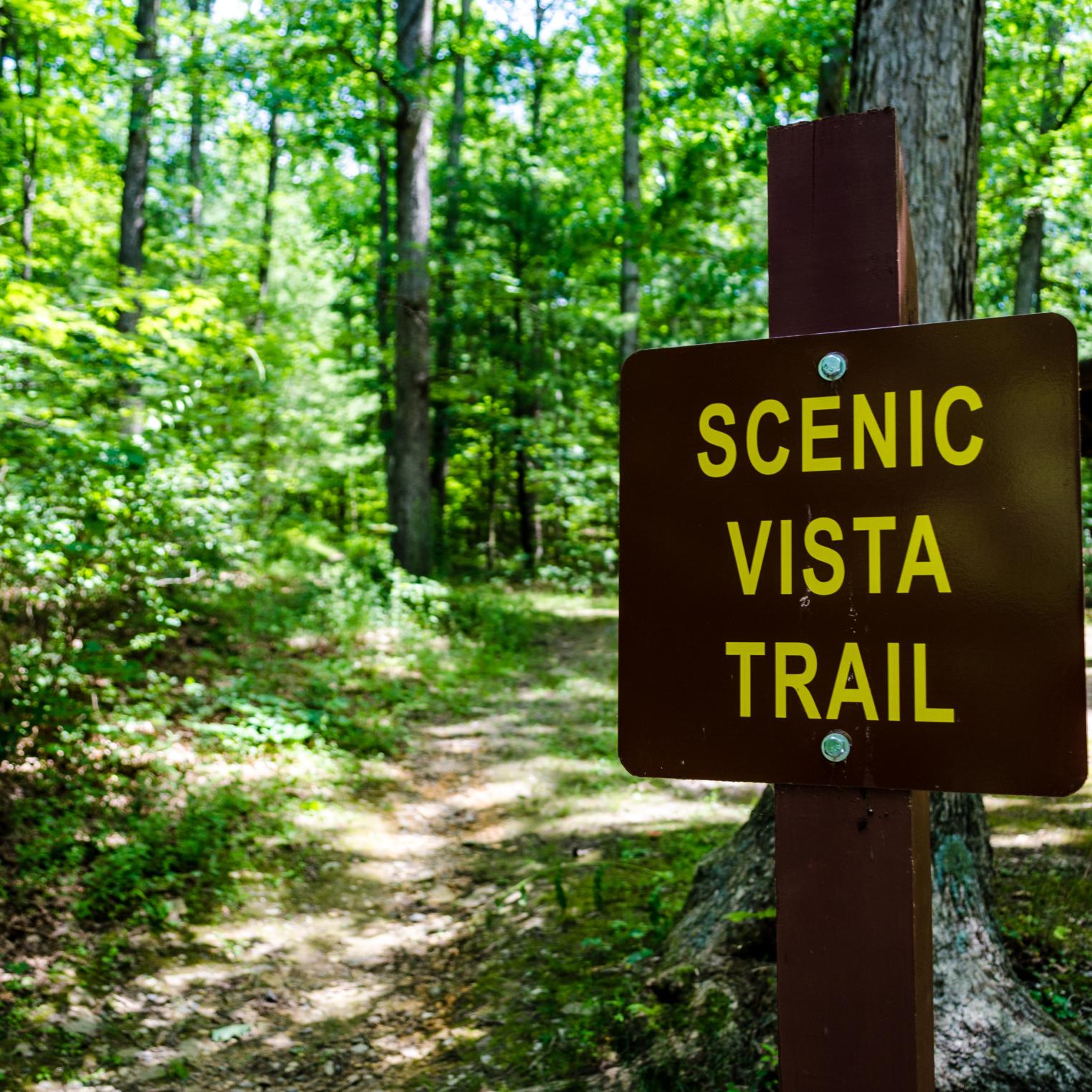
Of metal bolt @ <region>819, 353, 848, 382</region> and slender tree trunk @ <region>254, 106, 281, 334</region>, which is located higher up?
slender tree trunk @ <region>254, 106, 281, 334</region>

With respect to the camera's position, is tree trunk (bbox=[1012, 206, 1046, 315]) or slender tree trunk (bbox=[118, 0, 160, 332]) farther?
tree trunk (bbox=[1012, 206, 1046, 315])

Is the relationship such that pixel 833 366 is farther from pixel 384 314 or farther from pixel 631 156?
pixel 384 314

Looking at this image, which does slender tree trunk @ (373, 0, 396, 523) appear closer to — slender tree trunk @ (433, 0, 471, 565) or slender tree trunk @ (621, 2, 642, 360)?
slender tree trunk @ (433, 0, 471, 565)

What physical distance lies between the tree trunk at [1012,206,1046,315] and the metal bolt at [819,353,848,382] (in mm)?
13823

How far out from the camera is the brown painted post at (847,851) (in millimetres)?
1407

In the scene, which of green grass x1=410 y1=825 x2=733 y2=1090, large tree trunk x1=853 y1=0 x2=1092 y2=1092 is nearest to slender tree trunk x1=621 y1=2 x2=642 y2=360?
green grass x1=410 y1=825 x2=733 y2=1090

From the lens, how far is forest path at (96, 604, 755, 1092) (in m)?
3.83

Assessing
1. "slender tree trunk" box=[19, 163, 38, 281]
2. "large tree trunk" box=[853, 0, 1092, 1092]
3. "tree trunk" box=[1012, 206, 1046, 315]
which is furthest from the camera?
"tree trunk" box=[1012, 206, 1046, 315]

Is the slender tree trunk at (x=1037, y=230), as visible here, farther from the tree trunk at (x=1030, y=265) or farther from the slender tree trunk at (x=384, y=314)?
the slender tree trunk at (x=384, y=314)

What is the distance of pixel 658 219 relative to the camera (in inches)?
440

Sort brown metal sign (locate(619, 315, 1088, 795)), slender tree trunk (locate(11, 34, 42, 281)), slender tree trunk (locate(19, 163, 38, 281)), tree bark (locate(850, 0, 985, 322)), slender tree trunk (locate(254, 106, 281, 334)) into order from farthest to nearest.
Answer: slender tree trunk (locate(254, 106, 281, 334)) → slender tree trunk (locate(19, 163, 38, 281)) → slender tree trunk (locate(11, 34, 42, 281)) → tree bark (locate(850, 0, 985, 322)) → brown metal sign (locate(619, 315, 1088, 795))

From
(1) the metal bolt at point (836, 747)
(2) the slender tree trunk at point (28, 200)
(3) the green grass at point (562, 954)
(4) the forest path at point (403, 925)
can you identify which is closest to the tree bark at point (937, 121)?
(1) the metal bolt at point (836, 747)

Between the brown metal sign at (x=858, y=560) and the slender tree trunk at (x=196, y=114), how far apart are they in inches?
353

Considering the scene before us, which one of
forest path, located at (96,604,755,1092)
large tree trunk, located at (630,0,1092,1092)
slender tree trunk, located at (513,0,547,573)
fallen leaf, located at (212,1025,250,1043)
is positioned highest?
slender tree trunk, located at (513,0,547,573)
